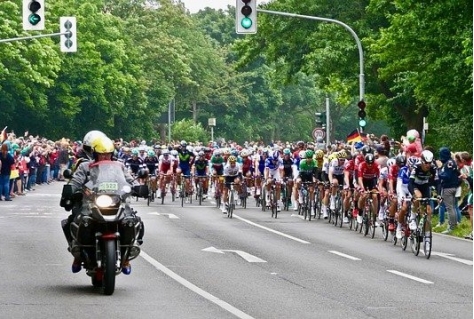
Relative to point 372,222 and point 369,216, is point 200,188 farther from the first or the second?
point 372,222

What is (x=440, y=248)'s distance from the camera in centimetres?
2680

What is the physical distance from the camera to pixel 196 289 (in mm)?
17547

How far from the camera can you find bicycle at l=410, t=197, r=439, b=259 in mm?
24203

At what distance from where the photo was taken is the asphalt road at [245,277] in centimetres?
1526

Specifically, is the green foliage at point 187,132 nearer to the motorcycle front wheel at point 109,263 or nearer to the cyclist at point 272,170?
the cyclist at point 272,170

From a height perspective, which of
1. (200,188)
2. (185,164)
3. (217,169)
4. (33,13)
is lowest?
(200,188)

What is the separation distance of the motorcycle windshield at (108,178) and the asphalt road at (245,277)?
1.14 m

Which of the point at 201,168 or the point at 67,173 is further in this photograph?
the point at 201,168

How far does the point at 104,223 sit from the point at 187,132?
9512 centimetres

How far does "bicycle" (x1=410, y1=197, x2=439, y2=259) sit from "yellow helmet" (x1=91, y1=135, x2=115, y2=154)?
8.32m

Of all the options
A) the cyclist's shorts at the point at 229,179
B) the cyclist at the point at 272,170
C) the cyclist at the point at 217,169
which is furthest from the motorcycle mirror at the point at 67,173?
the cyclist at the point at 217,169

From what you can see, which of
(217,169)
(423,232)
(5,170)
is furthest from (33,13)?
(5,170)

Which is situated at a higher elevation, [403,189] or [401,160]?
[401,160]

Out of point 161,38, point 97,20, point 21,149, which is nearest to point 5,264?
point 21,149
